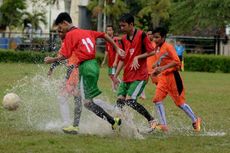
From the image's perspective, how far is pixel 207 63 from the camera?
35.5 m

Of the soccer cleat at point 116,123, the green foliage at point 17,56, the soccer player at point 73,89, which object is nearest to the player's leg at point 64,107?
the soccer player at point 73,89

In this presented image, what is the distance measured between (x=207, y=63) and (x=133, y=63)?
25834 mm

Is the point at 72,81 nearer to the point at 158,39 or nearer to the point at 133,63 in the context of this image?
the point at 133,63

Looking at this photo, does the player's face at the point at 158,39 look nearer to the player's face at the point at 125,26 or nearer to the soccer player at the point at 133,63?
the soccer player at the point at 133,63

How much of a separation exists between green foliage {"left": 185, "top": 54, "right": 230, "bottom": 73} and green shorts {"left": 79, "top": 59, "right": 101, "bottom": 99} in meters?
26.3

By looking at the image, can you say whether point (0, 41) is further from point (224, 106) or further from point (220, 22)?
point (224, 106)

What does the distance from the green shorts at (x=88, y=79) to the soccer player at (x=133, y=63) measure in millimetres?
846

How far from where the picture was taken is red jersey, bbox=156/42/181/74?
34.9 feet

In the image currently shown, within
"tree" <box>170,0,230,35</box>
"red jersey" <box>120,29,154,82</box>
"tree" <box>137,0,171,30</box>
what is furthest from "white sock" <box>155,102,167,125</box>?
"tree" <box>137,0,171,30</box>

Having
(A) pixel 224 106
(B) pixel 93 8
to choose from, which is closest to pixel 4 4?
(B) pixel 93 8

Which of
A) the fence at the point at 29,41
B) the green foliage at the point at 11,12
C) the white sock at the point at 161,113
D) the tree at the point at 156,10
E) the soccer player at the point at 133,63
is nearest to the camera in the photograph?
the soccer player at the point at 133,63

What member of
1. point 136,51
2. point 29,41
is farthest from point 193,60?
point 136,51

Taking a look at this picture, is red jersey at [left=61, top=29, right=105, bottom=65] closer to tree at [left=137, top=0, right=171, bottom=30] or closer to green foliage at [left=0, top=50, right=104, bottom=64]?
green foliage at [left=0, top=50, right=104, bottom=64]

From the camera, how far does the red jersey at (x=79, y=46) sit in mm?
9500
